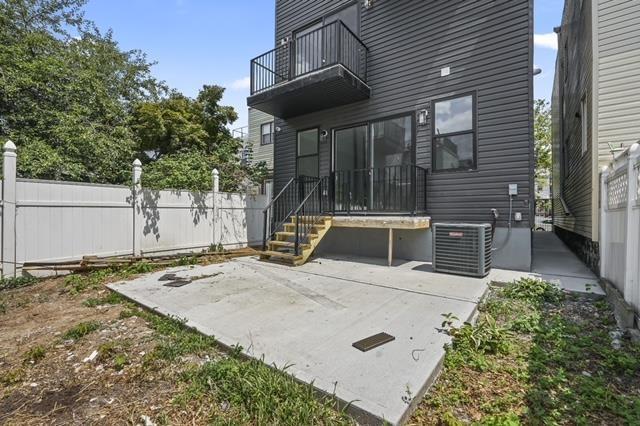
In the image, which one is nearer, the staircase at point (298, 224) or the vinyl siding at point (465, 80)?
the vinyl siding at point (465, 80)

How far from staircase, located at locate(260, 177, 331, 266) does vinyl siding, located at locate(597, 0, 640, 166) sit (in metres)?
4.98

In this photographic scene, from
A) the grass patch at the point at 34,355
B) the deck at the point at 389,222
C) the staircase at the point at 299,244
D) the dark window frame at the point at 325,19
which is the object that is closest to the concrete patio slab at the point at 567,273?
the deck at the point at 389,222

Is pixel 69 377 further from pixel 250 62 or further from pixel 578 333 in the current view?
pixel 250 62

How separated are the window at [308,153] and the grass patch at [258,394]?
6.12 m

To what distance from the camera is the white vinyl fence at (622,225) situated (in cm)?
294

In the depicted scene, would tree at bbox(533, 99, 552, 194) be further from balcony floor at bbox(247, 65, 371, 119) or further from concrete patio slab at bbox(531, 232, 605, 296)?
balcony floor at bbox(247, 65, 371, 119)

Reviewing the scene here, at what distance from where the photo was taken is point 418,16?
6.39 meters

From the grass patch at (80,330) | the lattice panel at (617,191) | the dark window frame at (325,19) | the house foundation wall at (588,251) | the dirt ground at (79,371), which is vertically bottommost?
the dirt ground at (79,371)

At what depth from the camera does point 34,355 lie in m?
2.55

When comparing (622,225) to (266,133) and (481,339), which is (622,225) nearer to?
(481,339)

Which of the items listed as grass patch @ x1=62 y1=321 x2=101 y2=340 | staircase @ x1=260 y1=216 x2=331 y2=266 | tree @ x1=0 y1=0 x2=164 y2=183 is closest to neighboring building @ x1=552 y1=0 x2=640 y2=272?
staircase @ x1=260 y1=216 x2=331 y2=266

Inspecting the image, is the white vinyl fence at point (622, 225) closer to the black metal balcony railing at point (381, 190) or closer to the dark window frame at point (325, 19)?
the black metal balcony railing at point (381, 190)

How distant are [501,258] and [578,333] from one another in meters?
2.72

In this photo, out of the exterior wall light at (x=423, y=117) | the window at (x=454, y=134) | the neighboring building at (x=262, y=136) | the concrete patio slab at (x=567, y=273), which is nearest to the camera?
the concrete patio slab at (x=567, y=273)
